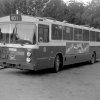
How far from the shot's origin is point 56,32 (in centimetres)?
1441

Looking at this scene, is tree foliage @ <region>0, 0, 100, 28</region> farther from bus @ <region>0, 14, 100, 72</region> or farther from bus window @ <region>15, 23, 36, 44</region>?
bus window @ <region>15, 23, 36, 44</region>

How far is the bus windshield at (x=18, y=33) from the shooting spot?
12.4 m

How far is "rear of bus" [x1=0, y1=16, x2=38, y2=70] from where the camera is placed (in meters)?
12.3

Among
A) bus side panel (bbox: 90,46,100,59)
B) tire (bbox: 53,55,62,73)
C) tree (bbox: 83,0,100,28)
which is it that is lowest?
tire (bbox: 53,55,62,73)

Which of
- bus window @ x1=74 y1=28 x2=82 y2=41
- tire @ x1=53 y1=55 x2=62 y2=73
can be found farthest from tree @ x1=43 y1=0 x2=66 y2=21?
tire @ x1=53 y1=55 x2=62 y2=73

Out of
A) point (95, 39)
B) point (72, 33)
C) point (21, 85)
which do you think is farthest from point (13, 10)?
point (21, 85)

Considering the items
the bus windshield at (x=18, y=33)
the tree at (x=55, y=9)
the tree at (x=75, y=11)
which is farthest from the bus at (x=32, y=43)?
the tree at (x=75, y=11)

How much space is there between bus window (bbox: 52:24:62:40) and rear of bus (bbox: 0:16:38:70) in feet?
6.07

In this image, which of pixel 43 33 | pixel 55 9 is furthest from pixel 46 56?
pixel 55 9

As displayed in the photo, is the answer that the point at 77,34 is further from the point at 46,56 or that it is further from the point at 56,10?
the point at 56,10

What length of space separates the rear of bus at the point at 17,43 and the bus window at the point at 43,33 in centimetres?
33

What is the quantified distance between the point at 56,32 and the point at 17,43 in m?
2.61

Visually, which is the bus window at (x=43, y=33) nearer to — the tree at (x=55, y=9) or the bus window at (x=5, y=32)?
the bus window at (x=5, y=32)

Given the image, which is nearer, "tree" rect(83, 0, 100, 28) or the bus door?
the bus door
